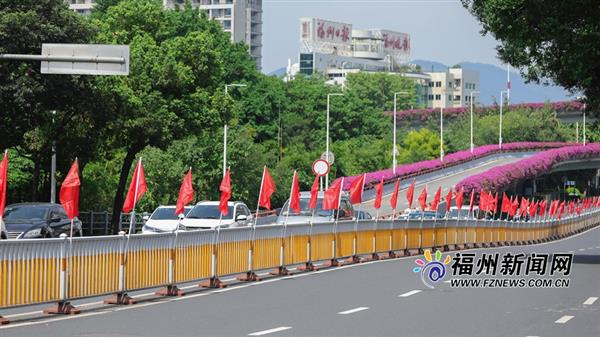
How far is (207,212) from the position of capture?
42969 mm

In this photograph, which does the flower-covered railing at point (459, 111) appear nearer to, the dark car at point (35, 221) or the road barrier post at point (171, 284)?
the dark car at point (35, 221)

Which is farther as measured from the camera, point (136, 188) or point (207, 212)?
point (207, 212)

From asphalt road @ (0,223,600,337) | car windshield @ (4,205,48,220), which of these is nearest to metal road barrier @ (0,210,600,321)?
asphalt road @ (0,223,600,337)

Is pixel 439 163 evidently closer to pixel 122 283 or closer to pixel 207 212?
pixel 207 212

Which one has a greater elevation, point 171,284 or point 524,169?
point 524,169

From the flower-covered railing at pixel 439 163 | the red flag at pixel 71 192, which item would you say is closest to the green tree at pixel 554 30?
the red flag at pixel 71 192

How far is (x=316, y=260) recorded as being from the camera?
1303 inches

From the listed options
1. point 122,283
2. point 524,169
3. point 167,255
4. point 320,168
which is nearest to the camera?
point 122,283

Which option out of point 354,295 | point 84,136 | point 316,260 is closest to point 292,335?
point 354,295

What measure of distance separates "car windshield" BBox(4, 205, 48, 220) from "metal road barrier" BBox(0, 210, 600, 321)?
774 cm

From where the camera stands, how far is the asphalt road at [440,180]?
9756cm

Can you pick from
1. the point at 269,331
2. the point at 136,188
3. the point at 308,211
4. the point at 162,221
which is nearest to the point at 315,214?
the point at 308,211

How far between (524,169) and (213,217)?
240 ft

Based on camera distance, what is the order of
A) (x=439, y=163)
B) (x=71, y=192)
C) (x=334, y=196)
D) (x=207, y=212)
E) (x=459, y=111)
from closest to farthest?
(x=71, y=192), (x=334, y=196), (x=207, y=212), (x=439, y=163), (x=459, y=111)
